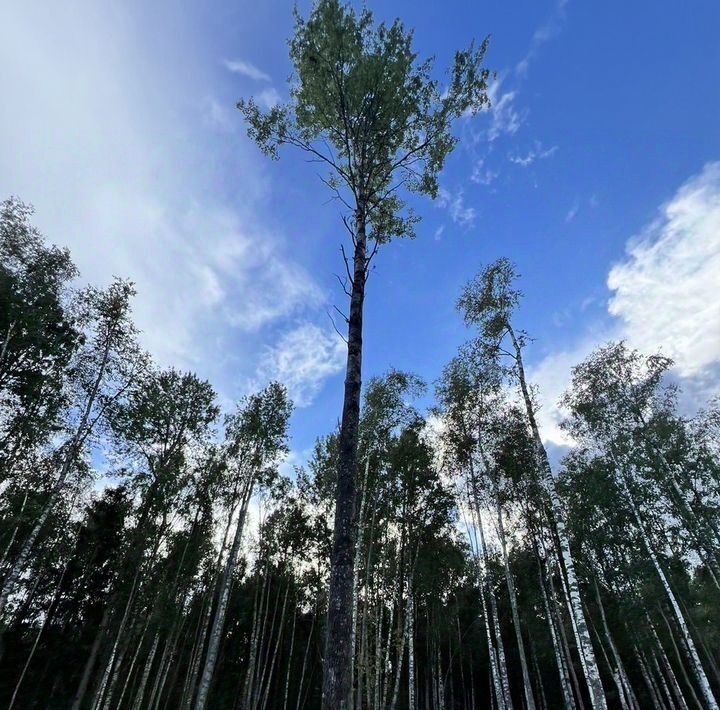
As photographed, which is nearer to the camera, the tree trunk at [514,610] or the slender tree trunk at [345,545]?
the slender tree trunk at [345,545]

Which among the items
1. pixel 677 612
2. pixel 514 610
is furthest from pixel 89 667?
pixel 677 612

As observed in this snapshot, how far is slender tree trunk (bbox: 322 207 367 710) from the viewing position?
3.99 m

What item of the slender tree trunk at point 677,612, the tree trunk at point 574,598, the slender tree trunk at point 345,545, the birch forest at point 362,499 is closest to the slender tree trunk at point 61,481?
the birch forest at point 362,499

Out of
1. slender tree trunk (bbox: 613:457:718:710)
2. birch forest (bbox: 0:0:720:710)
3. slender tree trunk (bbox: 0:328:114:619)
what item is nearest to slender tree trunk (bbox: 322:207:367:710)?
birch forest (bbox: 0:0:720:710)

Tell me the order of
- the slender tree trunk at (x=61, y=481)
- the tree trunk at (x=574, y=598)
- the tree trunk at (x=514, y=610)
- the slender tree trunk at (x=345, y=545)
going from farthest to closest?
the tree trunk at (x=514, y=610) < the slender tree trunk at (x=61, y=481) < the tree trunk at (x=574, y=598) < the slender tree trunk at (x=345, y=545)

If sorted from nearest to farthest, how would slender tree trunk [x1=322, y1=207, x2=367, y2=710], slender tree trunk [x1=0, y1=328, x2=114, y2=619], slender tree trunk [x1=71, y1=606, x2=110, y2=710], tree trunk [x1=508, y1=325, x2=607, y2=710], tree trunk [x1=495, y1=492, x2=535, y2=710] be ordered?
1. slender tree trunk [x1=322, y1=207, x2=367, y2=710]
2. tree trunk [x1=508, y1=325, x2=607, y2=710]
3. slender tree trunk [x1=0, y1=328, x2=114, y2=619]
4. slender tree trunk [x1=71, y1=606, x2=110, y2=710]
5. tree trunk [x1=495, y1=492, x2=535, y2=710]

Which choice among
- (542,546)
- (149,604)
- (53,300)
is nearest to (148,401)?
(53,300)

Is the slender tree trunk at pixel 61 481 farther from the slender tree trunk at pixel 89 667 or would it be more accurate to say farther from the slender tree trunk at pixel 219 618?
the slender tree trunk at pixel 219 618

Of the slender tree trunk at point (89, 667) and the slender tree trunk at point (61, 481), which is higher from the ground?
the slender tree trunk at point (61, 481)

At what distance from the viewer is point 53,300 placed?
12914 mm

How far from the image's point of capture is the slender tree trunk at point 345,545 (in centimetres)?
399

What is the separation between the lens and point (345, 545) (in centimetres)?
470

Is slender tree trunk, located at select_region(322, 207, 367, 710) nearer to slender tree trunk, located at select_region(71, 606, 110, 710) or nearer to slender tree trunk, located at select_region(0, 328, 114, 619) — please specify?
slender tree trunk, located at select_region(0, 328, 114, 619)

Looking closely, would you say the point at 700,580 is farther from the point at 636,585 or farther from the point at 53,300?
the point at 53,300
